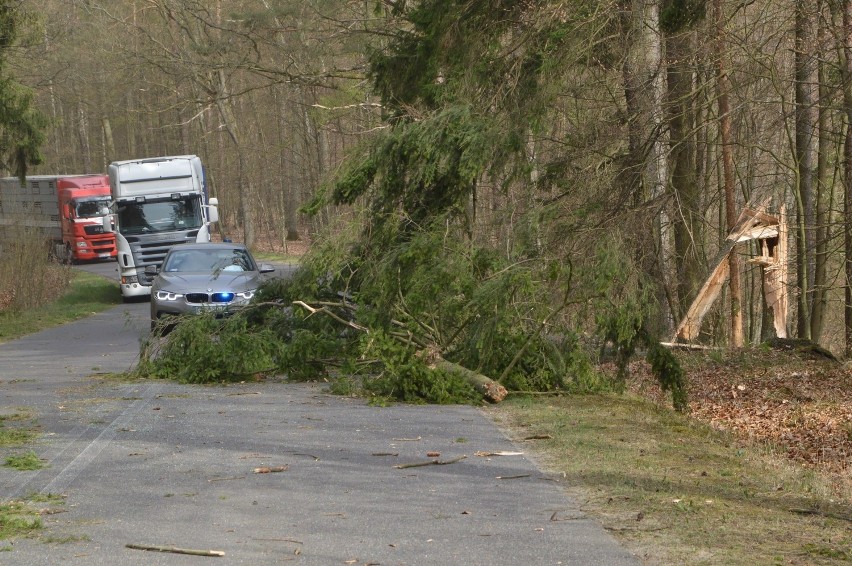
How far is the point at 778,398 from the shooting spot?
13.7 m

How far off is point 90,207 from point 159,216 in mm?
20274

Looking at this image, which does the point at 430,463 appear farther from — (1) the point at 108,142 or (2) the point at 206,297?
(1) the point at 108,142

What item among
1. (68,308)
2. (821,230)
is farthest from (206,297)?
(68,308)

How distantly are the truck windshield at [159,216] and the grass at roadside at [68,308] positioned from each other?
99.4 inches

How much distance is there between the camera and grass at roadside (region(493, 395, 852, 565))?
6121 millimetres

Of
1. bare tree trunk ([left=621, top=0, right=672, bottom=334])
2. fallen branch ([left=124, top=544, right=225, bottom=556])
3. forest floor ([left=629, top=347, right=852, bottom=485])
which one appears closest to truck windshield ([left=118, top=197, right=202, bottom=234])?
bare tree trunk ([left=621, top=0, right=672, bottom=334])

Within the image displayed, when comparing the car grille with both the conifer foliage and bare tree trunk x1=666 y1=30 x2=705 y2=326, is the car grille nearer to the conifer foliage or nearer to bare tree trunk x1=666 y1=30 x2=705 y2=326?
the conifer foliage

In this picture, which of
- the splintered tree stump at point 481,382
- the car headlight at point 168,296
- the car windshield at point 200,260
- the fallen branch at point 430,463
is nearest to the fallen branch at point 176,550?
the fallen branch at point 430,463

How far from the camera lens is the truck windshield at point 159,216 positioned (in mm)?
31578

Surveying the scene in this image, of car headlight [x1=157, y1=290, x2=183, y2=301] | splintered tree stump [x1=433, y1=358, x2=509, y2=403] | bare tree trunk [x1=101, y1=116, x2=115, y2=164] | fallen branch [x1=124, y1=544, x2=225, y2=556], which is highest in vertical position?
bare tree trunk [x1=101, y1=116, x2=115, y2=164]

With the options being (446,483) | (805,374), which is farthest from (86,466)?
(805,374)

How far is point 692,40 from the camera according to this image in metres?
16.9

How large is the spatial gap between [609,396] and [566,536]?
22.9 feet

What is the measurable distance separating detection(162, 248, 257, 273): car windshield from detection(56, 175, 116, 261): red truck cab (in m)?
29.1
